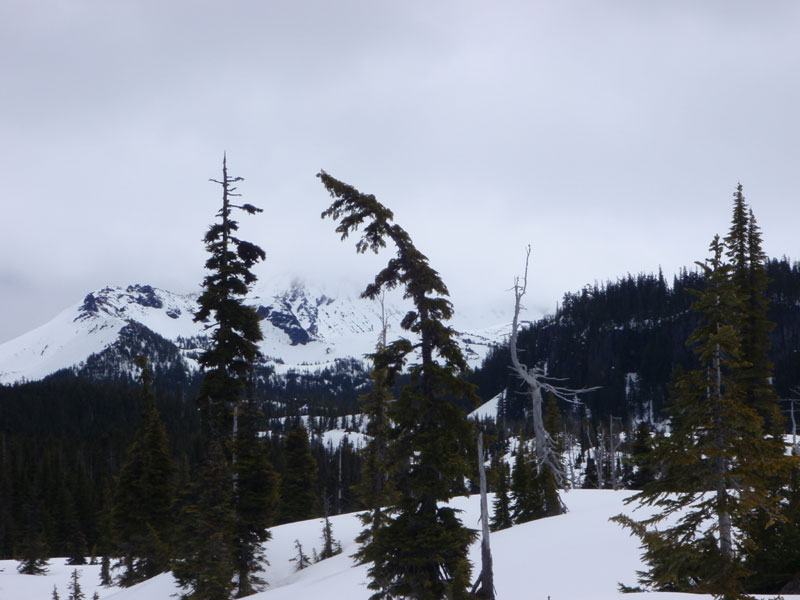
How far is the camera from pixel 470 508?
1209 inches

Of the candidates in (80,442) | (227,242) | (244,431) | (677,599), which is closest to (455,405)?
(677,599)

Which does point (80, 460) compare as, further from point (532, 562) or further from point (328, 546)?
point (532, 562)

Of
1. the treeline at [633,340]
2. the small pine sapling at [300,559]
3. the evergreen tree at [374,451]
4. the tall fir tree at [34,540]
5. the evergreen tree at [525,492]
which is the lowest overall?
the tall fir tree at [34,540]

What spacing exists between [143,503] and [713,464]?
35978mm

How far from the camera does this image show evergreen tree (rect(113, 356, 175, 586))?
1426 inches

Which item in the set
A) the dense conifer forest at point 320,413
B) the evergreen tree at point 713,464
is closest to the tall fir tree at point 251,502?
the evergreen tree at point 713,464

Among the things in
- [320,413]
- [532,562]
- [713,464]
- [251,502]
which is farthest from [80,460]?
[320,413]

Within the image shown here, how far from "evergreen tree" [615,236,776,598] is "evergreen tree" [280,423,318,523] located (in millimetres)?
42897

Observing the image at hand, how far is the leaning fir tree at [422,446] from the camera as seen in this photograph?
45.4 ft

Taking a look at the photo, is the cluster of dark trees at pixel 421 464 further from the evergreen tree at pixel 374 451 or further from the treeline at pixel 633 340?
the treeline at pixel 633 340

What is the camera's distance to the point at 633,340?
170 m

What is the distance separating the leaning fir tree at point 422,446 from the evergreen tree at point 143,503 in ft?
87.0

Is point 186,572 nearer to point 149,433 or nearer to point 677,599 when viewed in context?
point 677,599

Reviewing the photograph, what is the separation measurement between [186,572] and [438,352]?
13657 mm
